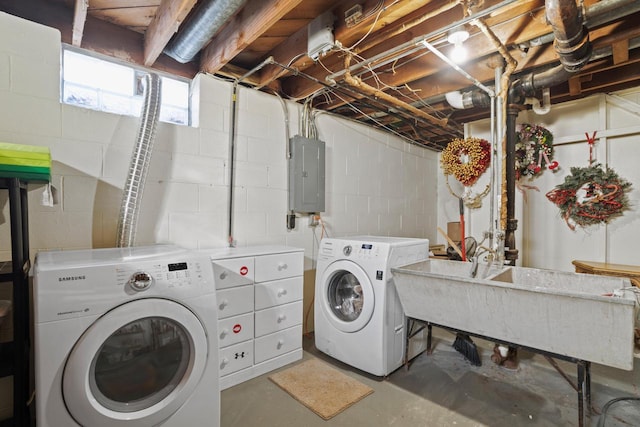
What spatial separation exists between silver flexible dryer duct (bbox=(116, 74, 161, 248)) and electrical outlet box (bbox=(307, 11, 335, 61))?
1.05m

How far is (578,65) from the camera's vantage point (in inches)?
80.5

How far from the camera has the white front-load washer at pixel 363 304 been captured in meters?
2.26

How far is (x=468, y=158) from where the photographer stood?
3.55m

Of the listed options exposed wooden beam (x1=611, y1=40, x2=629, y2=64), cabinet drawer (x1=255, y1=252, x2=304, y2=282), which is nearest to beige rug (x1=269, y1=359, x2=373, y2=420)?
cabinet drawer (x1=255, y1=252, x2=304, y2=282)

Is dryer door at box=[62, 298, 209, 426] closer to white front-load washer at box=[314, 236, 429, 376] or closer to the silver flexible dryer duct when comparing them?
the silver flexible dryer duct

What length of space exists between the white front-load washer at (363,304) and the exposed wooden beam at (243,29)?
1614 millimetres

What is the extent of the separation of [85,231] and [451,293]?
2.38 metres

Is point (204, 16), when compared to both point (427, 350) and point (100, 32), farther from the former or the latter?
point (427, 350)

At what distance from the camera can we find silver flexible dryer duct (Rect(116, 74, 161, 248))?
1942 millimetres

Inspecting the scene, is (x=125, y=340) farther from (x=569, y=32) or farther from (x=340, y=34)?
(x=569, y=32)

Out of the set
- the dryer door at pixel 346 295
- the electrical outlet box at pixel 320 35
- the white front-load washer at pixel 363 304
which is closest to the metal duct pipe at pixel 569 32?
the electrical outlet box at pixel 320 35

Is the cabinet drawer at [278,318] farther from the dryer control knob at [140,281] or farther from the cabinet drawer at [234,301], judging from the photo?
the dryer control knob at [140,281]

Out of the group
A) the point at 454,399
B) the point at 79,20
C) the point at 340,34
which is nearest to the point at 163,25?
the point at 79,20

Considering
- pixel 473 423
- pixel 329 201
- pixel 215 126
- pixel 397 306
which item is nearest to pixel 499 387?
pixel 473 423
